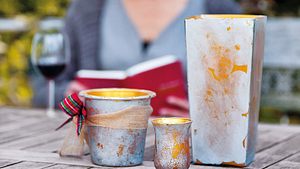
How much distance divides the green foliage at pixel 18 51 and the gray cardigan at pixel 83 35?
4.11ft

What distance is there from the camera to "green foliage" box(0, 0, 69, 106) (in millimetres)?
3998

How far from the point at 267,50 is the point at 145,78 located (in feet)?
4.81

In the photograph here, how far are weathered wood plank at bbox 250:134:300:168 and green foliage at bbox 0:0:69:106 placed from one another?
2650mm

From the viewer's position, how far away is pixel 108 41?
2646 mm

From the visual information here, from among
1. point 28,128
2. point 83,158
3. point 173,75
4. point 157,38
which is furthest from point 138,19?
point 83,158

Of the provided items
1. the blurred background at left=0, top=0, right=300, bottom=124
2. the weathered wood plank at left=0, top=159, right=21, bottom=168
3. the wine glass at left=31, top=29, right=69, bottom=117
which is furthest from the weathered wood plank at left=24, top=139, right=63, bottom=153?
the blurred background at left=0, top=0, right=300, bottom=124

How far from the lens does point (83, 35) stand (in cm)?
266

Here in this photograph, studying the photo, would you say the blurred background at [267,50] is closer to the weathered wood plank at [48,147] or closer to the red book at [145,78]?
the red book at [145,78]

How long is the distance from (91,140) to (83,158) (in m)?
0.07

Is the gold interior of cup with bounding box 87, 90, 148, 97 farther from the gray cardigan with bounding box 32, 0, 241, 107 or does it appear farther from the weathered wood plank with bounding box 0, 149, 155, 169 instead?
the gray cardigan with bounding box 32, 0, 241, 107

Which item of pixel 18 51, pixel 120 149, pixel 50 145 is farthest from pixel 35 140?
pixel 18 51

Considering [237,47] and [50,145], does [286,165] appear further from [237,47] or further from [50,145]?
[50,145]

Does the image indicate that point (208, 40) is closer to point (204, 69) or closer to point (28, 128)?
point (204, 69)

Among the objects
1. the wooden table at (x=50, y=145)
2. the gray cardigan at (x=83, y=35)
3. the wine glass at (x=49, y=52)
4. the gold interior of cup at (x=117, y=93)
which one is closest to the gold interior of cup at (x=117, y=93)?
the gold interior of cup at (x=117, y=93)
